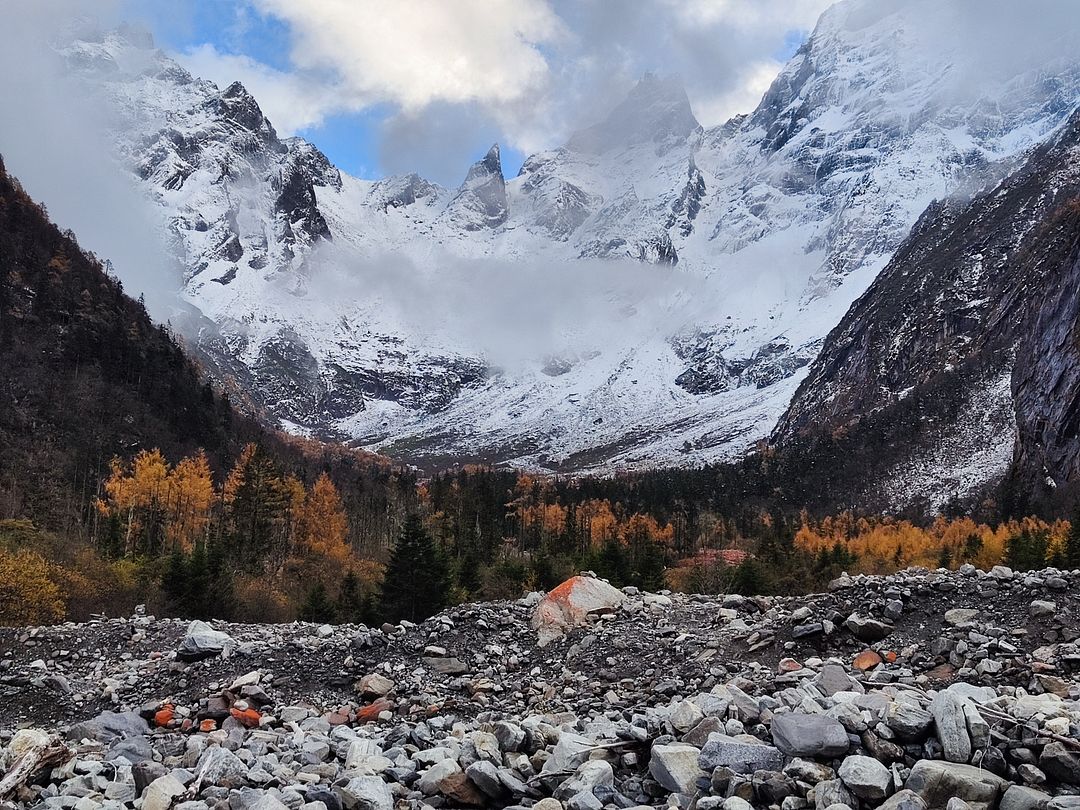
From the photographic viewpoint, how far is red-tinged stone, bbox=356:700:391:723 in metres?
15.3

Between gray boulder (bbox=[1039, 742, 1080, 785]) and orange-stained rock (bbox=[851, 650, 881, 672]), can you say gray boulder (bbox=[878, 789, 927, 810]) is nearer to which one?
gray boulder (bbox=[1039, 742, 1080, 785])

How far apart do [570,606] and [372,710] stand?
20.2 feet

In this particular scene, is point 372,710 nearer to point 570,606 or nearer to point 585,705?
point 585,705

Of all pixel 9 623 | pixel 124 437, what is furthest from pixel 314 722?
pixel 124 437

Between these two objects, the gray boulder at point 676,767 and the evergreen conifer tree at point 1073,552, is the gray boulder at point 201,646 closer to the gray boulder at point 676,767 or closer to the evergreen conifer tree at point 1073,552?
the gray boulder at point 676,767

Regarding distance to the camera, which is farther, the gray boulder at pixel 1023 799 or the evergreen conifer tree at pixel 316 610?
the evergreen conifer tree at pixel 316 610

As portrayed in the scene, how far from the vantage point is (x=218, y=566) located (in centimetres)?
3797

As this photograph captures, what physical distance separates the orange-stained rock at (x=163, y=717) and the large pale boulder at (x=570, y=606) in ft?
27.9

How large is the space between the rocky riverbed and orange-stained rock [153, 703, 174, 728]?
52mm

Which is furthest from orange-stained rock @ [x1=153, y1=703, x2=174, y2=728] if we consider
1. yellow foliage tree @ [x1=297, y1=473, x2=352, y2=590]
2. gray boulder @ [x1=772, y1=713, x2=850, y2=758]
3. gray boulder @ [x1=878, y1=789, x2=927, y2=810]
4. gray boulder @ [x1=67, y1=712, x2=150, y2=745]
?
yellow foliage tree @ [x1=297, y1=473, x2=352, y2=590]

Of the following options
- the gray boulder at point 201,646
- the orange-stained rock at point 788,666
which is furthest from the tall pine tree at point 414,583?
the orange-stained rock at point 788,666

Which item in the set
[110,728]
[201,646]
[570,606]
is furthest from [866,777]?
[201,646]

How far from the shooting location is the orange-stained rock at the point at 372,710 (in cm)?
1529

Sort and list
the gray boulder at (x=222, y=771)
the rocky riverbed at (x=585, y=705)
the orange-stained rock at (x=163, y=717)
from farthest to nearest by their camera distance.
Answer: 1. the orange-stained rock at (x=163, y=717)
2. the gray boulder at (x=222, y=771)
3. the rocky riverbed at (x=585, y=705)
